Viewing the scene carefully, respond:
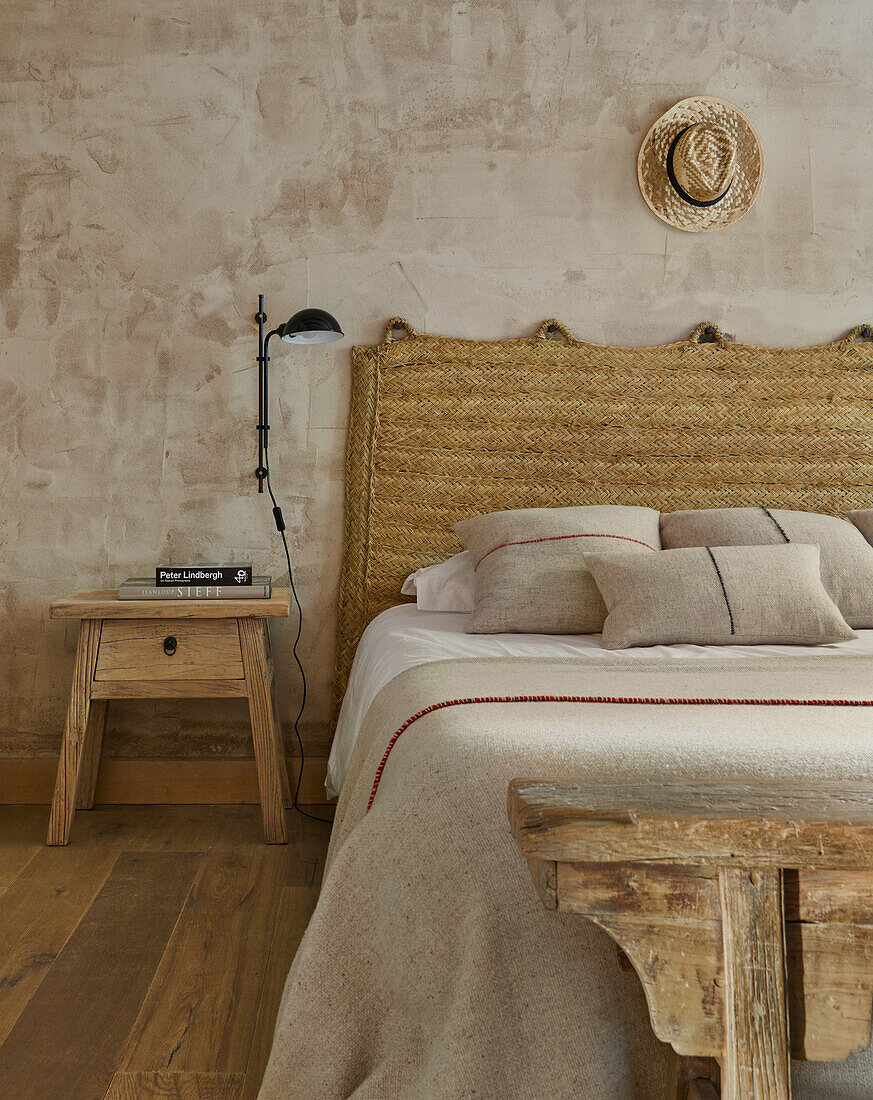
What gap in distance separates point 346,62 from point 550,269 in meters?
0.88

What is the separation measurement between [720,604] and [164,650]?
55.8 inches

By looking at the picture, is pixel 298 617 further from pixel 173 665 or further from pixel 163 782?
pixel 163 782

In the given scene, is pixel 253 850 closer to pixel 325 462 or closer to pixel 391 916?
pixel 325 462

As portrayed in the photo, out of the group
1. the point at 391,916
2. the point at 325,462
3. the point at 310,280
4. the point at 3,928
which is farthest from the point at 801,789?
the point at 310,280

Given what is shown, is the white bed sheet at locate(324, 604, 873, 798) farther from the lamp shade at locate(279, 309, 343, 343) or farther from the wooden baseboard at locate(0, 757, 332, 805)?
the lamp shade at locate(279, 309, 343, 343)

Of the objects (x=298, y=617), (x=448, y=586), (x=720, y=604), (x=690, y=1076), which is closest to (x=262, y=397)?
(x=298, y=617)

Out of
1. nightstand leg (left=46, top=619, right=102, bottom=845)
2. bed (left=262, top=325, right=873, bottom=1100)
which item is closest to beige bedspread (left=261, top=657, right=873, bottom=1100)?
bed (left=262, top=325, right=873, bottom=1100)

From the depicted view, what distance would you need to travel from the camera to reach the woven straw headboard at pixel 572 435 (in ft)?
8.82

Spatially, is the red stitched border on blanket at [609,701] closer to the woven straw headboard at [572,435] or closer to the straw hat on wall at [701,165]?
the woven straw headboard at [572,435]

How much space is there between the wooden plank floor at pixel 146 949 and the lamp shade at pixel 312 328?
1374mm

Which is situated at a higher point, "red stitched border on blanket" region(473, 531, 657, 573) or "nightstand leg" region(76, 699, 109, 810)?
"red stitched border on blanket" region(473, 531, 657, 573)

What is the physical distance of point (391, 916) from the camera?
0.99 meters

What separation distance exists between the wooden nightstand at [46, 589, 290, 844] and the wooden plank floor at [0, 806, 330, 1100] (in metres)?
0.16

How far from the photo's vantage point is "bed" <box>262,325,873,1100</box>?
2.66 feet
